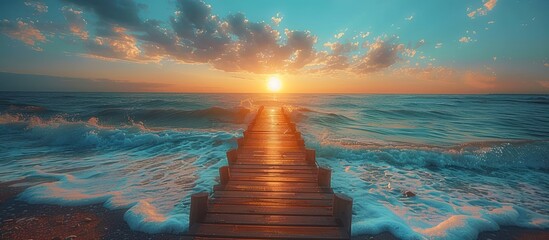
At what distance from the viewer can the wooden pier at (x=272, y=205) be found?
382 centimetres

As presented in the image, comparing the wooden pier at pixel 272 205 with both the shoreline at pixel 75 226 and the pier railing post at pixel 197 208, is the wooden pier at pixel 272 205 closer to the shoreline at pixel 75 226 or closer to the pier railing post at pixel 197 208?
the pier railing post at pixel 197 208

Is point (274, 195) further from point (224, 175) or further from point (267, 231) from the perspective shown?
point (224, 175)

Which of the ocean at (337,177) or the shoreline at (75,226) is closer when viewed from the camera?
the shoreline at (75,226)

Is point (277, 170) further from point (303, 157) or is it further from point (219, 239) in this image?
point (219, 239)

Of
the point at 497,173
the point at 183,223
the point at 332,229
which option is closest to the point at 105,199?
the point at 183,223

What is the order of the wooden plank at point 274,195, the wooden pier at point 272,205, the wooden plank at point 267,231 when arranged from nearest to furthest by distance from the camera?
the wooden plank at point 267,231 → the wooden pier at point 272,205 → the wooden plank at point 274,195

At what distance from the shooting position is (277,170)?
22.2ft

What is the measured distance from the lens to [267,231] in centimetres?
385

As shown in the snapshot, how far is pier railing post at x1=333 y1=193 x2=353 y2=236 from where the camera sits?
12.6ft

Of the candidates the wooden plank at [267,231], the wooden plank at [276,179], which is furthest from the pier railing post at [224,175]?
the wooden plank at [267,231]

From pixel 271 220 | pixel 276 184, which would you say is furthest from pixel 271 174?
pixel 271 220

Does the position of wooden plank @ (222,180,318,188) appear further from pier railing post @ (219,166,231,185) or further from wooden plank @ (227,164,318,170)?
wooden plank @ (227,164,318,170)

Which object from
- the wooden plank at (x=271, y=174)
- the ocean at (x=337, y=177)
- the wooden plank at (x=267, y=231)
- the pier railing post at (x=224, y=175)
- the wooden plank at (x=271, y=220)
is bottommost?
the ocean at (x=337, y=177)

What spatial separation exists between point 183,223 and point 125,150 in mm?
10725
